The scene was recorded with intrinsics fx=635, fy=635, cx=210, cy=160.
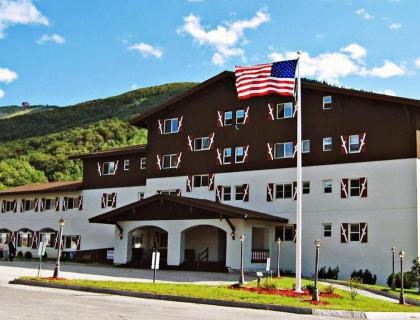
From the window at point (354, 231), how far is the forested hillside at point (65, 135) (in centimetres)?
7009

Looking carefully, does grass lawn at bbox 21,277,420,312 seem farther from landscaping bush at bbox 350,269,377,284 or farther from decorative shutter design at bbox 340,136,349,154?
decorative shutter design at bbox 340,136,349,154

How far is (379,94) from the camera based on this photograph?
37156mm

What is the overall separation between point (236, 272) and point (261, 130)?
398 inches

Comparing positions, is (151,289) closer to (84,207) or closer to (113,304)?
(113,304)

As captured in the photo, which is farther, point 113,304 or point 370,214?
point 370,214

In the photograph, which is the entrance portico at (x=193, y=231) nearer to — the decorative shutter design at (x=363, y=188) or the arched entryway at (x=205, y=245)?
the arched entryway at (x=205, y=245)

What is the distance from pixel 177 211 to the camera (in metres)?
41.1

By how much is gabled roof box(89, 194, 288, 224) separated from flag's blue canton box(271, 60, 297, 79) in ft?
37.9

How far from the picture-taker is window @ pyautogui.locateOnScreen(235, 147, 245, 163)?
43.3 m

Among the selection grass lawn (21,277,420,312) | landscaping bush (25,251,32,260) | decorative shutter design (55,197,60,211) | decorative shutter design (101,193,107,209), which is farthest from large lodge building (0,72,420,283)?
grass lawn (21,277,420,312)

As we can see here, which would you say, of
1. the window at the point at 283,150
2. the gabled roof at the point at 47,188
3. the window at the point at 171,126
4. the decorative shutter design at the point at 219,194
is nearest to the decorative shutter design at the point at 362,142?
the window at the point at 283,150

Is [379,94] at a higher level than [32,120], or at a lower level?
lower

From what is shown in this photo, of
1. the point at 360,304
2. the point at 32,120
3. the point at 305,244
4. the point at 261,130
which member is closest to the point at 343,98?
the point at 261,130

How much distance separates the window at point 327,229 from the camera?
3872 cm
